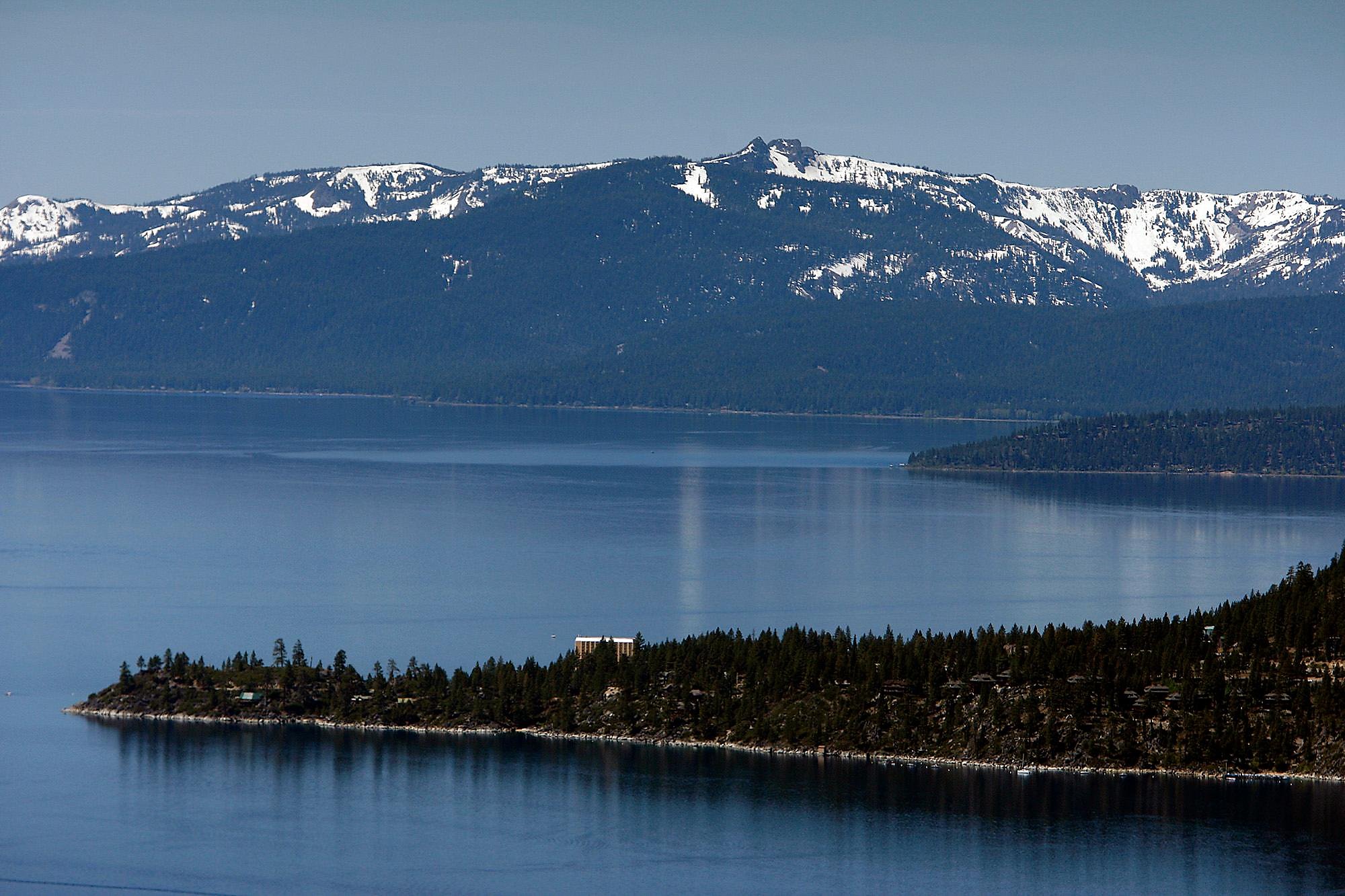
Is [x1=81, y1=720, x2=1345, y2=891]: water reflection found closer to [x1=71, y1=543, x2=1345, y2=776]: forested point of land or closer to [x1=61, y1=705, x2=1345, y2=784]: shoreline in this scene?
[x1=61, y1=705, x2=1345, y2=784]: shoreline

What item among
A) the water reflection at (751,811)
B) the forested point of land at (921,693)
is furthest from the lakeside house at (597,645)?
the water reflection at (751,811)

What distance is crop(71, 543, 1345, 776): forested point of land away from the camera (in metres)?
78.8

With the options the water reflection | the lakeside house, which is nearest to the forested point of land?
the lakeside house

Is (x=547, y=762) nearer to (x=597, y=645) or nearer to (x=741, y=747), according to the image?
(x=741, y=747)

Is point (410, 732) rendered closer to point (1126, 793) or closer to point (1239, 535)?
point (1126, 793)

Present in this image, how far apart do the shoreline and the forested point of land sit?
0.63 ft

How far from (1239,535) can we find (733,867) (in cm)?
10727

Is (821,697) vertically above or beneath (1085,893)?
above

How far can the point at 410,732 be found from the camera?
84188 millimetres

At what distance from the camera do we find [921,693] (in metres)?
82.4

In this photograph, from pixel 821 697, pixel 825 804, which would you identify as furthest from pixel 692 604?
pixel 825 804

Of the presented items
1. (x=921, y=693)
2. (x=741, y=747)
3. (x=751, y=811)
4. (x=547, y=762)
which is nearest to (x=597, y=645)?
(x=547, y=762)

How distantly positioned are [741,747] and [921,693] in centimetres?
742

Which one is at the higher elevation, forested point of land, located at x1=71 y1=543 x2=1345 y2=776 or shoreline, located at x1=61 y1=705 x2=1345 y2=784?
forested point of land, located at x1=71 y1=543 x2=1345 y2=776
